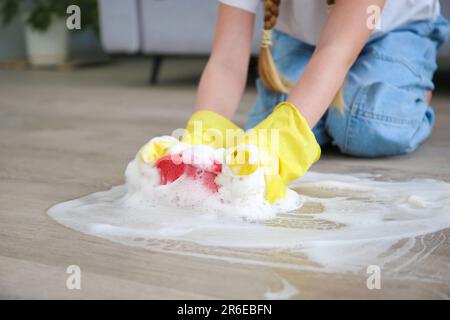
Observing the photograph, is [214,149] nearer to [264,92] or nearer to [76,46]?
[264,92]

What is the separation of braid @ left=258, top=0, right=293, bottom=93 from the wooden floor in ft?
0.50

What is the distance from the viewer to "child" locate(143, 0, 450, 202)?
2.79 ft

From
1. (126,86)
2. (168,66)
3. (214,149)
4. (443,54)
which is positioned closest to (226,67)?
(214,149)

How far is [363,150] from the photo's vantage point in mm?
1129

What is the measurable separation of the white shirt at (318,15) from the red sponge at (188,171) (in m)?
0.47

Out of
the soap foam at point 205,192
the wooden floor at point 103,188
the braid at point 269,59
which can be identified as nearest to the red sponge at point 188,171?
the soap foam at point 205,192

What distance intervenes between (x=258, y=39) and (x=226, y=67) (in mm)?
1041

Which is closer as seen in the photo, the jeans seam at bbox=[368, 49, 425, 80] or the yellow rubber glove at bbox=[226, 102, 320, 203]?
the yellow rubber glove at bbox=[226, 102, 320, 203]
